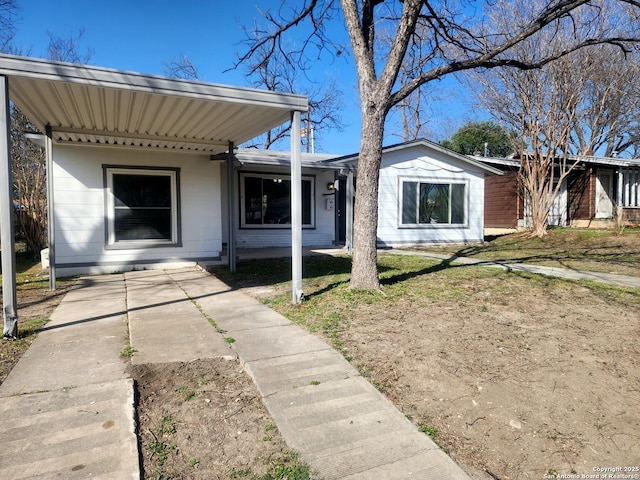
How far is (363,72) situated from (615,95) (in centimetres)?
1427

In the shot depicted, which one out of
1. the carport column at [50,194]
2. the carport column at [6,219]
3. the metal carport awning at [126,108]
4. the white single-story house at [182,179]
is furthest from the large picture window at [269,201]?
the carport column at [6,219]

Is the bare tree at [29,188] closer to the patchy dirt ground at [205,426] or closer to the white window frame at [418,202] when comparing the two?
the white window frame at [418,202]

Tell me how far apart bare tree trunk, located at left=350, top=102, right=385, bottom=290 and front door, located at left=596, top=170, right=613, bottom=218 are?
16.5 meters

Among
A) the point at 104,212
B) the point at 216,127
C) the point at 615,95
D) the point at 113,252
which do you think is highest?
the point at 615,95

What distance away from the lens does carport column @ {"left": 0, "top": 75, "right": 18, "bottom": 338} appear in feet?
12.1

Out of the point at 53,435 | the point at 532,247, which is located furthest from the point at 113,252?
the point at 532,247

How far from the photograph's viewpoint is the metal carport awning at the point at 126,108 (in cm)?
385

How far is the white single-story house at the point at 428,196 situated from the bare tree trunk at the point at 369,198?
6152 mm

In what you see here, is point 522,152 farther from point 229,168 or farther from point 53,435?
point 53,435

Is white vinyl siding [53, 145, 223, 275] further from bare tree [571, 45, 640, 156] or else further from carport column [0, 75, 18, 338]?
bare tree [571, 45, 640, 156]

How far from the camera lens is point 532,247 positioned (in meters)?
12.2

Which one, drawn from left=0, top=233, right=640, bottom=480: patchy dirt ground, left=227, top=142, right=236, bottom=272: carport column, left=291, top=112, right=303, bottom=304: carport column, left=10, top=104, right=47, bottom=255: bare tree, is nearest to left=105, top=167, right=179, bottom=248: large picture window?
left=227, top=142, right=236, bottom=272: carport column

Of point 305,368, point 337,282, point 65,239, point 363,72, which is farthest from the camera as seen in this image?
point 65,239

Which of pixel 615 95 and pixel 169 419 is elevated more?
pixel 615 95
